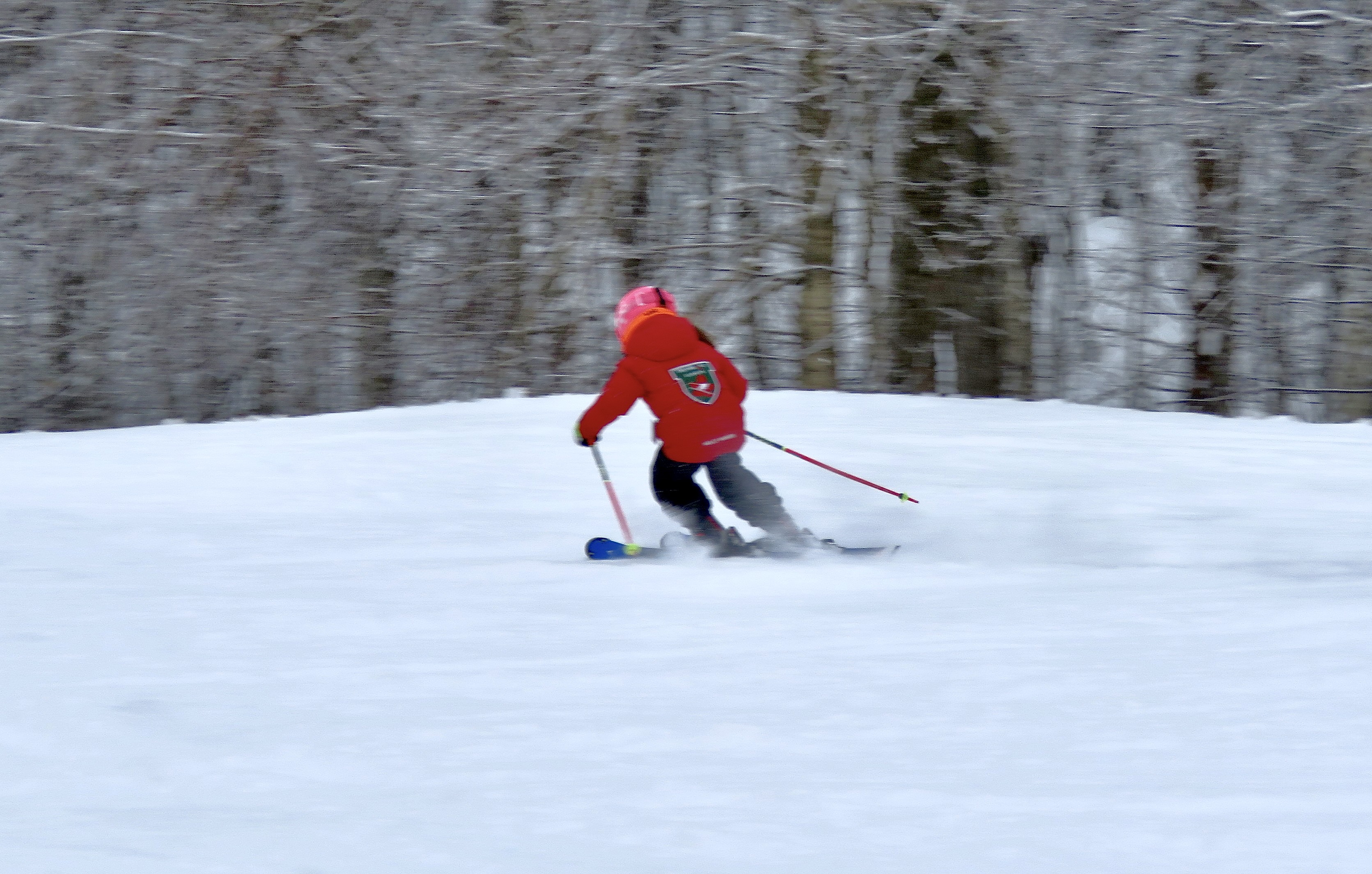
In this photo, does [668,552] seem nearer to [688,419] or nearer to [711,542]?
[711,542]

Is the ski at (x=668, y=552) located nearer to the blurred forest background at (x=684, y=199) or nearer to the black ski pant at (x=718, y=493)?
the black ski pant at (x=718, y=493)

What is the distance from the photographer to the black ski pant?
18.7ft

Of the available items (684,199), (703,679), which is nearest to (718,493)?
(703,679)

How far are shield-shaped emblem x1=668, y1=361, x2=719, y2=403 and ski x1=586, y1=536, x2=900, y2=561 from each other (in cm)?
66

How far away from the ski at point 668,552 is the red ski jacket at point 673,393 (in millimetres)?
424

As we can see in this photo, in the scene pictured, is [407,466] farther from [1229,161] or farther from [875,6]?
[1229,161]

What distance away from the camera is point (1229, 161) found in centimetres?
1010

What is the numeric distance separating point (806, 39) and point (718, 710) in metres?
7.90

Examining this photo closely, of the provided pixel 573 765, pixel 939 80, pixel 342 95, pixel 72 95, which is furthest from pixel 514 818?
pixel 72 95

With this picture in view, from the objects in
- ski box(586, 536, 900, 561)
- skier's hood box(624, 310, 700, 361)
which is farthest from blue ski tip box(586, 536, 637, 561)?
skier's hood box(624, 310, 700, 361)

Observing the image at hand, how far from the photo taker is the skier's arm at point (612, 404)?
18.1ft

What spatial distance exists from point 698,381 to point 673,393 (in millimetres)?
125

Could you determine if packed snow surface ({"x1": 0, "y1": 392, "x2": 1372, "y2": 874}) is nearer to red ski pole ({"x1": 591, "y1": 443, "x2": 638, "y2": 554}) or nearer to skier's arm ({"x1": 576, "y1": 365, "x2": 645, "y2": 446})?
red ski pole ({"x1": 591, "y1": 443, "x2": 638, "y2": 554})

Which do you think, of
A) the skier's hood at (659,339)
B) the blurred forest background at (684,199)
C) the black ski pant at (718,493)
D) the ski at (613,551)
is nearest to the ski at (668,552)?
the ski at (613,551)
